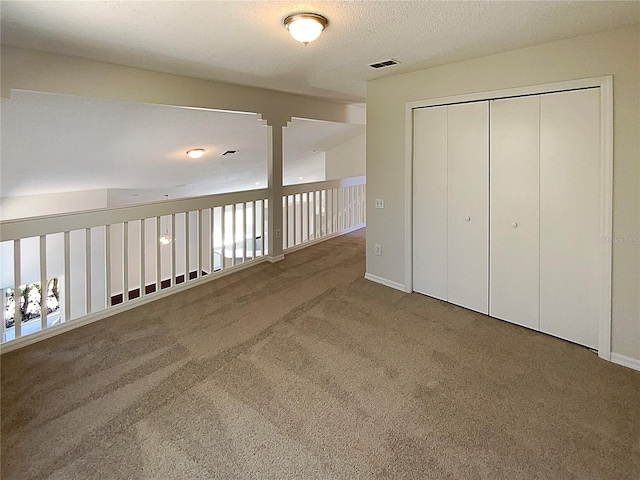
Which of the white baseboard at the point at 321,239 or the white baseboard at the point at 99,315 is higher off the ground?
the white baseboard at the point at 321,239

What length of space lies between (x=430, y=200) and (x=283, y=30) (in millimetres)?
1980

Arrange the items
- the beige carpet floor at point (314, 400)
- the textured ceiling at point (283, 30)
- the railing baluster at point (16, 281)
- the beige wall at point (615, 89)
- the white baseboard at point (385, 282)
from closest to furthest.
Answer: the beige carpet floor at point (314, 400), the textured ceiling at point (283, 30), the beige wall at point (615, 89), the railing baluster at point (16, 281), the white baseboard at point (385, 282)

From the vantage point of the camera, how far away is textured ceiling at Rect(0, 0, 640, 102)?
218cm

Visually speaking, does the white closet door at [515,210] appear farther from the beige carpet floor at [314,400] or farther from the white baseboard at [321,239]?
the white baseboard at [321,239]

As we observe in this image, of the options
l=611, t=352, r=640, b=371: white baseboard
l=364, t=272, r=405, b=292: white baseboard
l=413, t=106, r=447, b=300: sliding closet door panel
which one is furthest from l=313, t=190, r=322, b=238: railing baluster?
l=611, t=352, r=640, b=371: white baseboard

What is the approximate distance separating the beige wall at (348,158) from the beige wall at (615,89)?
4362mm

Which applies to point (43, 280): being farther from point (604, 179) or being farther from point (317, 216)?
point (317, 216)

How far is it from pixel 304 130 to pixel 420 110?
288 cm

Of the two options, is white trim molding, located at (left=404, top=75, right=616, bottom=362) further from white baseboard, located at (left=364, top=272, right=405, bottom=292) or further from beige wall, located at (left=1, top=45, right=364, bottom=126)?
beige wall, located at (left=1, top=45, right=364, bottom=126)

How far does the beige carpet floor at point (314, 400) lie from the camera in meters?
1.79

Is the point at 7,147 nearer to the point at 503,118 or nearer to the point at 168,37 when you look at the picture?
the point at 168,37

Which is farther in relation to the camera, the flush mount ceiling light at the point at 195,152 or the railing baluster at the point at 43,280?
the flush mount ceiling light at the point at 195,152

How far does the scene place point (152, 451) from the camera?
1854 mm

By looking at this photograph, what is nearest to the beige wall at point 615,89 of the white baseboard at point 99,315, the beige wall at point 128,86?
the beige wall at point 128,86
